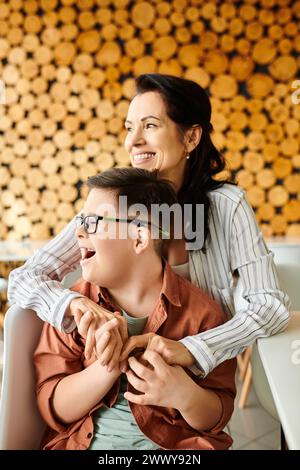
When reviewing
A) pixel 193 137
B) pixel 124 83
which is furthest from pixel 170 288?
pixel 124 83

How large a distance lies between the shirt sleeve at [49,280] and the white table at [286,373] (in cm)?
39

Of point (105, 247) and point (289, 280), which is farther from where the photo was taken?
point (289, 280)

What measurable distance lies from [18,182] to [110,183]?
2.44 meters

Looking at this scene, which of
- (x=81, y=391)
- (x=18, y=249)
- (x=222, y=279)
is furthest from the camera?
(x=18, y=249)

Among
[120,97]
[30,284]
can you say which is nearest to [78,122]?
[120,97]

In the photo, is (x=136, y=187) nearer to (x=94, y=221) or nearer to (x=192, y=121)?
(x=94, y=221)

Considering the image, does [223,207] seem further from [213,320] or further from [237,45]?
[237,45]

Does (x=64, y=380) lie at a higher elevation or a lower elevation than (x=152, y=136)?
lower

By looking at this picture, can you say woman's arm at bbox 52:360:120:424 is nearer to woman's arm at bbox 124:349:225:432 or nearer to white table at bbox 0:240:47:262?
woman's arm at bbox 124:349:225:432

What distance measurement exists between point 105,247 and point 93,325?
0.51ft

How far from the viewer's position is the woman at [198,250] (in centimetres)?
101

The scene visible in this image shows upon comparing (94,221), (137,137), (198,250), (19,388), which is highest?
(137,137)

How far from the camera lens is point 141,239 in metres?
1.00

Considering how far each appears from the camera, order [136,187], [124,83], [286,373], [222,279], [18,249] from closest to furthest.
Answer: [286,373]
[136,187]
[222,279]
[18,249]
[124,83]
